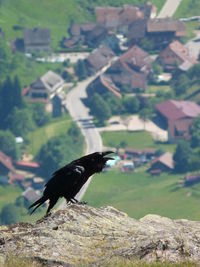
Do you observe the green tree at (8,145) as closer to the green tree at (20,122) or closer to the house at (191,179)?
the green tree at (20,122)

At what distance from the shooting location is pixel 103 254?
41.5 ft

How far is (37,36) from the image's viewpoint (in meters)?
143

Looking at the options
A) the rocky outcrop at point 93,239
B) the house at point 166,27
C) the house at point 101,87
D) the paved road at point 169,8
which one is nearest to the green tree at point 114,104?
the house at point 101,87

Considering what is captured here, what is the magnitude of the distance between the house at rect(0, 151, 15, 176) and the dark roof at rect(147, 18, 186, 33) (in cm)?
4701

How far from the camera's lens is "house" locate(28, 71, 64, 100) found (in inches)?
5162

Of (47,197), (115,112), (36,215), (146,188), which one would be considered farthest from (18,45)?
(47,197)

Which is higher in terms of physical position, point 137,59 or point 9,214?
point 9,214

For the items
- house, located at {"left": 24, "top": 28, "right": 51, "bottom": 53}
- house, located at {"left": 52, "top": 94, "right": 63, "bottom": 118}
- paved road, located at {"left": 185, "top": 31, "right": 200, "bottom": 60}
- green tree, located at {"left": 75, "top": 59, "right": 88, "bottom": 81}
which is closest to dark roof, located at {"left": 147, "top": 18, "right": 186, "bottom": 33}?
paved road, located at {"left": 185, "top": 31, "right": 200, "bottom": 60}

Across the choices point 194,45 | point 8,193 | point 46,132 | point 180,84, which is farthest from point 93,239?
point 194,45

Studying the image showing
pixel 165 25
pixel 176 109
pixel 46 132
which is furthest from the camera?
pixel 165 25

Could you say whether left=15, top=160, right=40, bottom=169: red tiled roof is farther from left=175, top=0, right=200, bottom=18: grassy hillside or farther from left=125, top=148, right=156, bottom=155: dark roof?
left=175, top=0, right=200, bottom=18: grassy hillside

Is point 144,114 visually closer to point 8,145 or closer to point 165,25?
point 8,145

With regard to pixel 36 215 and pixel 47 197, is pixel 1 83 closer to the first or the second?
pixel 36 215

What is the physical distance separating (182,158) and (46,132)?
17.2 metres
